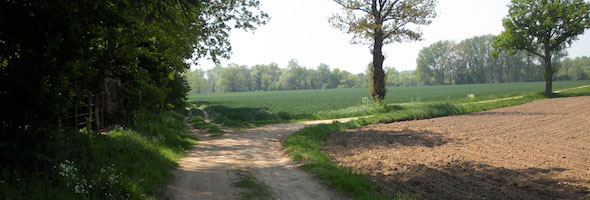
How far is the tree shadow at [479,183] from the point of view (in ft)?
22.0

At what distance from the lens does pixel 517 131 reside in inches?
593

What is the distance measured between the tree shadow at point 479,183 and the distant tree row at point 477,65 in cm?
12357

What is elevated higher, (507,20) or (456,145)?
(507,20)

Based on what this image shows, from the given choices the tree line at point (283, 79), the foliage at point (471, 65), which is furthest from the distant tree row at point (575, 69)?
the tree line at point (283, 79)

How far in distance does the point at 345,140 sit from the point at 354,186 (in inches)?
266

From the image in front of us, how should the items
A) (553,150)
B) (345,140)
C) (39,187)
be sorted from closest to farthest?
1. (39,187)
2. (553,150)
3. (345,140)

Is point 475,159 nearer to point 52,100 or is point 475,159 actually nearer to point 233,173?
point 233,173

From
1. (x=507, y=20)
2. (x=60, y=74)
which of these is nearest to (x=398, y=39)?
(x=507, y=20)

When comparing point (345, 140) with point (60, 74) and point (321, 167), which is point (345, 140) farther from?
point (60, 74)

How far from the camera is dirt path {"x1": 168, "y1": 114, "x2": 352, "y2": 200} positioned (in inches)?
268

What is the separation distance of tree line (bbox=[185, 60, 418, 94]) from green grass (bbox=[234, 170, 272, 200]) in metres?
153

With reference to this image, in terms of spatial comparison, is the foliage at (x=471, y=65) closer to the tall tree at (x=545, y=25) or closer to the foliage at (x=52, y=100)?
the tall tree at (x=545, y=25)

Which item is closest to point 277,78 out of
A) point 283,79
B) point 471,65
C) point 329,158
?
point 283,79

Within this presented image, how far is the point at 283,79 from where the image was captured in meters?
163
